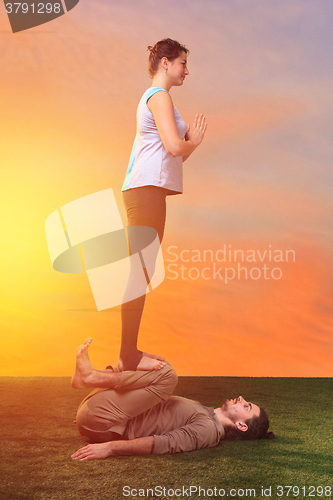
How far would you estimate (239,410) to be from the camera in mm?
2342

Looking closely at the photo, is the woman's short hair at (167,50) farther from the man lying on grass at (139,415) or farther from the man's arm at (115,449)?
the man's arm at (115,449)

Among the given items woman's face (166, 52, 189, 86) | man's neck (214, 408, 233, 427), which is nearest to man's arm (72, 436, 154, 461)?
man's neck (214, 408, 233, 427)

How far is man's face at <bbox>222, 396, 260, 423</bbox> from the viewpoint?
92.2 inches

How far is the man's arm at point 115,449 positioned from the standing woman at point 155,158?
13.4 inches

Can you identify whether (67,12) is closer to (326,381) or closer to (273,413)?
(273,413)

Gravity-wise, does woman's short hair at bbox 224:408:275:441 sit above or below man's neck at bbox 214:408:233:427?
below

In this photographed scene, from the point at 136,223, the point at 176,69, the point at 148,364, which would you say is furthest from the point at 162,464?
the point at 176,69

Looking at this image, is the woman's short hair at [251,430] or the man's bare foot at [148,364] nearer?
the man's bare foot at [148,364]

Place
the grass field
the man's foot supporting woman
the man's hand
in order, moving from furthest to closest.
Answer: the man's foot supporting woman, the man's hand, the grass field

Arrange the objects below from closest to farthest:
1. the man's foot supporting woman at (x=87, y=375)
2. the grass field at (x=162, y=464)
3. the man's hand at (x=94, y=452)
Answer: the grass field at (x=162, y=464) → the man's hand at (x=94, y=452) → the man's foot supporting woman at (x=87, y=375)

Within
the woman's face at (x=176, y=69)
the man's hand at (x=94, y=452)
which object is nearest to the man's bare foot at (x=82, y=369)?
the man's hand at (x=94, y=452)

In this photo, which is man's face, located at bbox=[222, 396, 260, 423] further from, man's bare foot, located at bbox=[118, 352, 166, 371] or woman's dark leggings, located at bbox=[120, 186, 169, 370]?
woman's dark leggings, located at bbox=[120, 186, 169, 370]

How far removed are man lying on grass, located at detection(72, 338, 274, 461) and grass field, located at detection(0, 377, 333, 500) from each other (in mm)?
62

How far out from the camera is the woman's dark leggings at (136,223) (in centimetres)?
218
